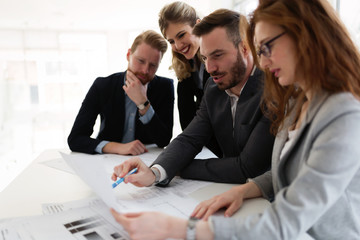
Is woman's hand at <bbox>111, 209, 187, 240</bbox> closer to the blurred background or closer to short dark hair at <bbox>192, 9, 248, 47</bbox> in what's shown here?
short dark hair at <bbox>192, 9, 248, 47</bbox>

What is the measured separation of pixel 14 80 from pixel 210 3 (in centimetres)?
552

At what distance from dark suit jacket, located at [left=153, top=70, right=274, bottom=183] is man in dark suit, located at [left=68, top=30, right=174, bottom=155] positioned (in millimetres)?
471

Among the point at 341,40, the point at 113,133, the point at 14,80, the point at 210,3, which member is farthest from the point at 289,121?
the point at 14,80

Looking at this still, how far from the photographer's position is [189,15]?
74.4 inches

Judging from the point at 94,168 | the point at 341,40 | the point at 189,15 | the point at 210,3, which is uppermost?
the point at 210,3

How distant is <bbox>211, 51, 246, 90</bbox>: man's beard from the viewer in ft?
4.58

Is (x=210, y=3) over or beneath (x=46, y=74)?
over

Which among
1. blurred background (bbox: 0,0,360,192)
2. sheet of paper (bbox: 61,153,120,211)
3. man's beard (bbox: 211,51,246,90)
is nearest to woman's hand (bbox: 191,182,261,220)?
sheet of paper (bbox: 61,153,120,211)

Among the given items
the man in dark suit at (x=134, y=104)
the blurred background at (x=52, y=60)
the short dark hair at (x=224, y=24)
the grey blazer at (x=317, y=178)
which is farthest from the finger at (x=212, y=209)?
the blurred background at (x=52, y=60)

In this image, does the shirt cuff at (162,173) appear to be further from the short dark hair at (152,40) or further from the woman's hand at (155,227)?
the short dark hair at (152,40)

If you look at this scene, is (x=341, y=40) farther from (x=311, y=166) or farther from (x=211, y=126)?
(x=211, y=126)

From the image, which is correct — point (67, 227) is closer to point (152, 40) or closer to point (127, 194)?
point (127, 194)

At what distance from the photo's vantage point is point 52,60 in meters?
8.26

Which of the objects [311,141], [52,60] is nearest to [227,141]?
[311,141]
